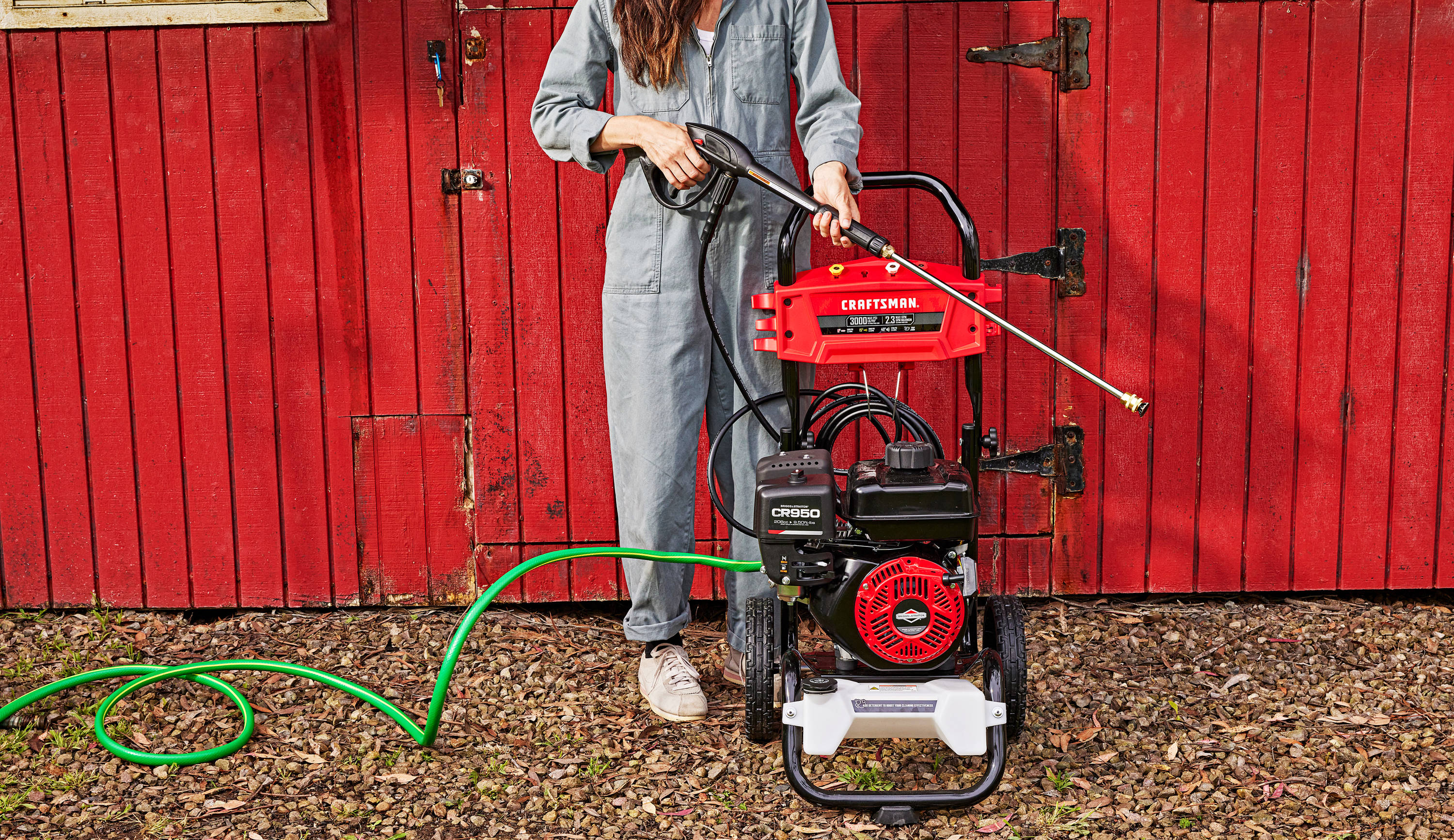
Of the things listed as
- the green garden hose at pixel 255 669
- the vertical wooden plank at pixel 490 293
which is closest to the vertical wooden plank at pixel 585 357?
the vertical wooden plank at pixel 490 293

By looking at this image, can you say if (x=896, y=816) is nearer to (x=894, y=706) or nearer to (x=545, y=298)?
(x=894, y=706)

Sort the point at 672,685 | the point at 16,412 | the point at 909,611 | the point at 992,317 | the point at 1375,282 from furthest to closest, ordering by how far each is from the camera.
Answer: the point at 16,412 → the point at 1375,282 → the point at 672,685 → the point at 909,611 → the point at 992,317

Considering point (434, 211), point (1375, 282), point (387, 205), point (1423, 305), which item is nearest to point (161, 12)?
point (387, 205)

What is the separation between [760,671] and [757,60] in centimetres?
138

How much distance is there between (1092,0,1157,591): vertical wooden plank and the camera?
10.4ft

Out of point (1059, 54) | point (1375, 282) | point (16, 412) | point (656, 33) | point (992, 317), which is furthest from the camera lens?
point (16, 412)

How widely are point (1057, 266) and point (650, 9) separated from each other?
4.69 ft

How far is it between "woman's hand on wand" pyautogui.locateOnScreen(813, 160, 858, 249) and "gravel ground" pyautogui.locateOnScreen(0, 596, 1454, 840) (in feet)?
3.76

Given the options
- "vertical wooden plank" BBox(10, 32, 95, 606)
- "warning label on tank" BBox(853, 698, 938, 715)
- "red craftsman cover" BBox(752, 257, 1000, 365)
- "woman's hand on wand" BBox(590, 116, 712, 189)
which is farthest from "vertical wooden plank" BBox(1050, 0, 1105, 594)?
"vertical wooden plank" BBox(10, 32, 95, 606)

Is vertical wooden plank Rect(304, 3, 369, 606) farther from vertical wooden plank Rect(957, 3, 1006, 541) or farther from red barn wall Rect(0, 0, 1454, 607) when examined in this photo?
vertical wooden plank Rect(957, 3, 1006, 541)

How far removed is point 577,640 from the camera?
324 centimetres

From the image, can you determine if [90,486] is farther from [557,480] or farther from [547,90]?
[547,90]

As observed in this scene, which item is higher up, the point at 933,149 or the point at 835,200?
the point at 933,149

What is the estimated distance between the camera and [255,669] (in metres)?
2.80
